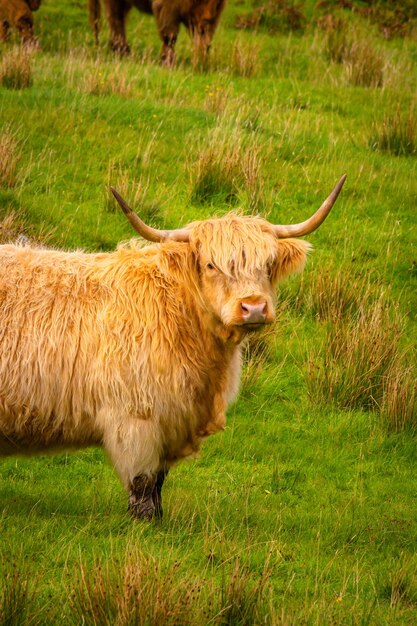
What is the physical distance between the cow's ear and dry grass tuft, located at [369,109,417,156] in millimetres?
5029

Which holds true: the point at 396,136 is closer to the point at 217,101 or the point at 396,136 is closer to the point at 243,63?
the point at 217,101

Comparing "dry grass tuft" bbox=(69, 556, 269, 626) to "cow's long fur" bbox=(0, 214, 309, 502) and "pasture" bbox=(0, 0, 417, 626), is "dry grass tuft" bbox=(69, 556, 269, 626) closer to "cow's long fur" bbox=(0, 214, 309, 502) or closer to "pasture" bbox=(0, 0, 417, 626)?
"pasture" bbox=(0, 0, 417, 626)

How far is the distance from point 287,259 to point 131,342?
786 mm

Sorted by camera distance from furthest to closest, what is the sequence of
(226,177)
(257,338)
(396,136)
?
1. (396,136)
2. (226,177)
3. (257,338)

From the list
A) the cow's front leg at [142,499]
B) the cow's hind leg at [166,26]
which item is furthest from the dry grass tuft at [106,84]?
the cow's front leg at [142,499]

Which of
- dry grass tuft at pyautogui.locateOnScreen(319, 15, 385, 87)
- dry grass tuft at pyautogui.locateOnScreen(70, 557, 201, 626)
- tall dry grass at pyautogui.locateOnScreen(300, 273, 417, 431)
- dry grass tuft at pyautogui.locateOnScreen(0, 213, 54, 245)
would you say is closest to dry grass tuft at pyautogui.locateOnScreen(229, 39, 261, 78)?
dry grass tuft at pyautogui.locateOnScreen(319, 15, 385, 87)

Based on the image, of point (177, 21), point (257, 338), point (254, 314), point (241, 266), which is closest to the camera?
point (254, 314)

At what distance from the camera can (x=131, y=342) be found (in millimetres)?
4598

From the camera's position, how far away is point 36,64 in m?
10.2

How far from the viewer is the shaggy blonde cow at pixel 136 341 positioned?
14.9 feet

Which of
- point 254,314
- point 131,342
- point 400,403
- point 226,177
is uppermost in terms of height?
point 254,314

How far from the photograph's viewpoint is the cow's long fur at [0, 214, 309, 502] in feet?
14.9

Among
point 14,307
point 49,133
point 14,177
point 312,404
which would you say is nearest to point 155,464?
point 14,307

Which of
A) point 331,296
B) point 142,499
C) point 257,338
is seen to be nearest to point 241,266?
point 142,499
